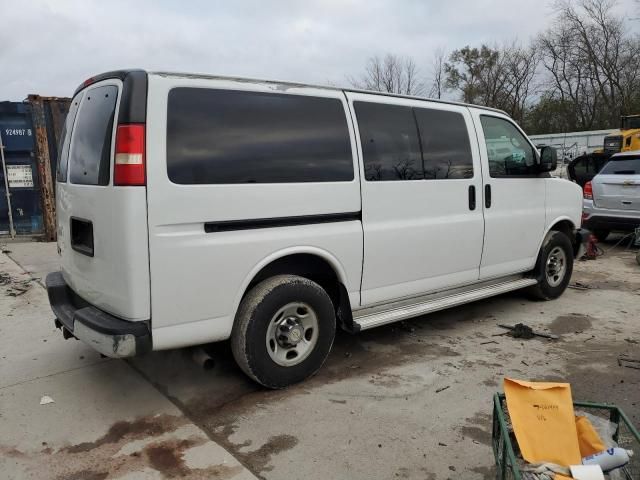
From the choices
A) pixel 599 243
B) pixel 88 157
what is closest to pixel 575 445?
pixel 88 157

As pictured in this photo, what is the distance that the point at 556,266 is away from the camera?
19.8 ft

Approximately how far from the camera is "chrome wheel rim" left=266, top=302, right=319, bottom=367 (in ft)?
11.8

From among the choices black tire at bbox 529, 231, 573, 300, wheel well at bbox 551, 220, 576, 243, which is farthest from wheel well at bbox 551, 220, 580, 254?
black tire at bbox 529, 231, 573, 300

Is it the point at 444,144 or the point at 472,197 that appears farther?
the point at 472,197

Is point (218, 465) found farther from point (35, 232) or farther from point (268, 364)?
point (35, 232)

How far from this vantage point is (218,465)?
281 cm

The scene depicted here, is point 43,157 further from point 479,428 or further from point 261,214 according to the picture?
point 479,428

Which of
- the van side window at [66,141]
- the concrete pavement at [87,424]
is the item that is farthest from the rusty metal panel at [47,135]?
the van side window at [66,141]

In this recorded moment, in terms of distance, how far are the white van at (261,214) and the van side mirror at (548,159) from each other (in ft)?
2.47

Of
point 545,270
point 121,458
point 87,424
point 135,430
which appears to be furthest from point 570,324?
point 87,424

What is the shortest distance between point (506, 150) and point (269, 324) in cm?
319

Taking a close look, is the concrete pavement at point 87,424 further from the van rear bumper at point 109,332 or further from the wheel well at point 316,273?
the wheel well at point 316,273

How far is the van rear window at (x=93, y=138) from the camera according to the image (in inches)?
121

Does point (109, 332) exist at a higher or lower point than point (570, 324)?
higher
